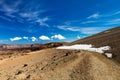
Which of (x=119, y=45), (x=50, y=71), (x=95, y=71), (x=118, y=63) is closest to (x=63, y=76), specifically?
(x=50, y=71)

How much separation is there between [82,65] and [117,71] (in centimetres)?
412

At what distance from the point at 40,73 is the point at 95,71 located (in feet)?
21.7

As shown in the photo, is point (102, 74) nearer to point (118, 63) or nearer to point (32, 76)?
point (118, 63)

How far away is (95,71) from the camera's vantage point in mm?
16406

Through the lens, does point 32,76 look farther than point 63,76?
Yes

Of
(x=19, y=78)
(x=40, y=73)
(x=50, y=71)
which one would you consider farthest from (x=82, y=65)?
(x=19, y=78)

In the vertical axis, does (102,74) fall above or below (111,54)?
below

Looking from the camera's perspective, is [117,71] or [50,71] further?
[50,71]

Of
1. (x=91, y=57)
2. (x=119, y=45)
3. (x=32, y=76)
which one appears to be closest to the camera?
(x=32, y=76)

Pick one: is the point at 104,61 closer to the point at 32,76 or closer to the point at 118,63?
the point at 118,63

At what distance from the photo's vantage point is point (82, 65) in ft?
60.1

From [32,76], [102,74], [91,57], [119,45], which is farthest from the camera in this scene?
[119,45]

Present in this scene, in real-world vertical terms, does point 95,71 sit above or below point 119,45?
below

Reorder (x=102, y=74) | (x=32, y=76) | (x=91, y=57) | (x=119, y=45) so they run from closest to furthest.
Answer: (x=102, y=74)
(x=32, y=76)
(x=91, y=57)
(x=119, y=45)
